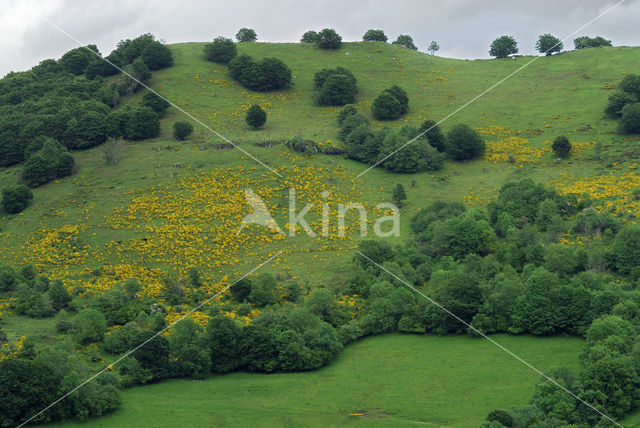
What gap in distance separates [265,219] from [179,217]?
11.4 metres

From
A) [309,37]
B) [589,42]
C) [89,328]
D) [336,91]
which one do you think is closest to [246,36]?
[309,37]

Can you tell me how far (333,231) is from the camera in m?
102

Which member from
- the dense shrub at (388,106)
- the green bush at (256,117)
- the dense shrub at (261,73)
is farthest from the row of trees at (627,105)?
the dense shrub at (261,73)

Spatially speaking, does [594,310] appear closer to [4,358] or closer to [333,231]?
[333,231]

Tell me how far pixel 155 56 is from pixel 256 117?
3352 cm

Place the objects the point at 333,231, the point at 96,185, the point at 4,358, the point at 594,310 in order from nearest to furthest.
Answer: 1. the point at 4,358
2. the point at 594,310
3. the point at 333,231
4. the point at 96,185

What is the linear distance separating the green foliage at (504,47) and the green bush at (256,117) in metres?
65.7

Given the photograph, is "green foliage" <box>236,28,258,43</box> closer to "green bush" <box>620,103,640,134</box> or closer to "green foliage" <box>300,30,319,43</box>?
"green foliage" <box>300,30,319,43</box>

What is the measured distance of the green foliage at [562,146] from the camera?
117 meters

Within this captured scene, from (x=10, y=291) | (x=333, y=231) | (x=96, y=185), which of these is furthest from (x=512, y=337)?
(x=96, y=185)

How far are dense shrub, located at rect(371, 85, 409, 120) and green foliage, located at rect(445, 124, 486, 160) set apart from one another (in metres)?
16.4

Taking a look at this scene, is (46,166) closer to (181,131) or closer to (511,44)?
(181,131)

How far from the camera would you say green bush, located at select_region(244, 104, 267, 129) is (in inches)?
5084

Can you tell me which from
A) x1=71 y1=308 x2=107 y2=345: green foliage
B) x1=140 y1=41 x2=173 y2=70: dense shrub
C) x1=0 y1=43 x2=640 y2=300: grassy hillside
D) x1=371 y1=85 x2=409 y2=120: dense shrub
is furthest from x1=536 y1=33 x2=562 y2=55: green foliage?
x1=71 y1=308 x2=107 y2=345: green foliage
